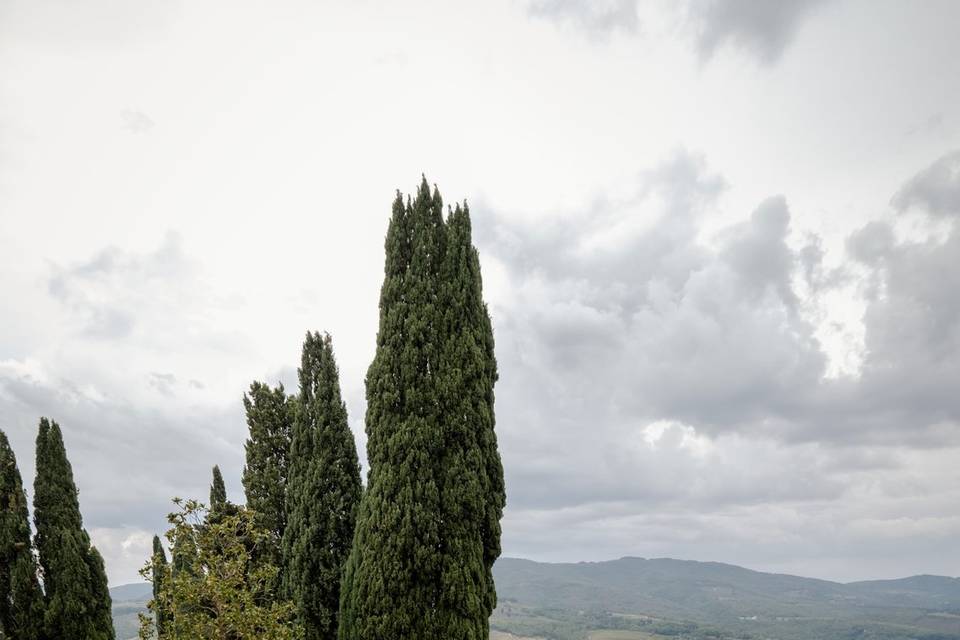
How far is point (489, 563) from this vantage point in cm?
2042

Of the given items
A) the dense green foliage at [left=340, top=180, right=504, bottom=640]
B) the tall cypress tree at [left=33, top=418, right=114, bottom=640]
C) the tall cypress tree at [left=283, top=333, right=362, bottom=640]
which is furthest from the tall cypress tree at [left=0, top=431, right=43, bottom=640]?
the dense green foliage at [left=340, top=180, right=504, bottom=640]

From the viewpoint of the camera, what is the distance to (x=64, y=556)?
2659 cm

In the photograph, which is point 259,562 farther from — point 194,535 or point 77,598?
point 77,598

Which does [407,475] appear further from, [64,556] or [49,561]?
A: [49,561]

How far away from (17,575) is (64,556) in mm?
1710

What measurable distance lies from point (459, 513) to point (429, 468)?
1.57 m

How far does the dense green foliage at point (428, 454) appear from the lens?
18719 mm

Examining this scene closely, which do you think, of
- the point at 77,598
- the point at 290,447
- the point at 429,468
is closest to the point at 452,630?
the point at 429,468

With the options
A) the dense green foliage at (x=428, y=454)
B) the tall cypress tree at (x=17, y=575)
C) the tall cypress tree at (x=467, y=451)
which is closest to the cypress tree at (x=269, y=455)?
the dense green foliage at (x=428, y=454)

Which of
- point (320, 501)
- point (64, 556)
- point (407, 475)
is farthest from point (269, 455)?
point (64, 556)

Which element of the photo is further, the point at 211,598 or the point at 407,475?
the point at 407,475

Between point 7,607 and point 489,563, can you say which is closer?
point 489,563

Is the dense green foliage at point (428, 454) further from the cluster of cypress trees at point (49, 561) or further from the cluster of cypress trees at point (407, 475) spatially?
the cluster of cypress trees at point (49, 561)

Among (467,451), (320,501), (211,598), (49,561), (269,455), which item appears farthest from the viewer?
(49,561)
